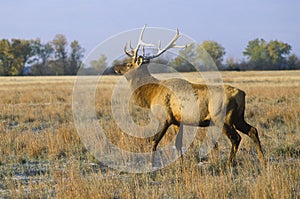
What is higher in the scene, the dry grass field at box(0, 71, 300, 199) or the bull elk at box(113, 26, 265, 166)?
the bull elk at box(113, 26, 265, 166)

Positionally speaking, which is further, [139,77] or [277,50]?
[277,50]

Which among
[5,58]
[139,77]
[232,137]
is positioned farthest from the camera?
[5,58]

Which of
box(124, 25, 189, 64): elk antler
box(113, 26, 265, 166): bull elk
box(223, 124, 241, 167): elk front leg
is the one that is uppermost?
box(124, 25, 189, 64): elk antler

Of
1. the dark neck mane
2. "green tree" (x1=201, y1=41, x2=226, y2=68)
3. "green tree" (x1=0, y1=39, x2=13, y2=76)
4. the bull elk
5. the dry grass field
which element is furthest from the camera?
"green tree" (x1=201, y1=41, x2=226, y2=68)

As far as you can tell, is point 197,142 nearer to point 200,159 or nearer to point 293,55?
point 200,159

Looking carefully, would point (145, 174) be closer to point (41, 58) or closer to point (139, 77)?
point (139, 77)

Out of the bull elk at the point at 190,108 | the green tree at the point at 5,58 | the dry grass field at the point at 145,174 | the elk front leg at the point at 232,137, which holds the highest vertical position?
the green tree at the point at 5,58

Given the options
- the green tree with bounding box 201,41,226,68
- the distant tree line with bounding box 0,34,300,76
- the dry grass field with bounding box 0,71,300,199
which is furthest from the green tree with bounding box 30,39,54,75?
the dry grass field with bounding box 0,71,300,199

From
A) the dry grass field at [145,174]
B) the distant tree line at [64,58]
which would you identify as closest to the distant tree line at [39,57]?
the distant tree line at [64,58]

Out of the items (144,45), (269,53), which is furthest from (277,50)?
(144,45)

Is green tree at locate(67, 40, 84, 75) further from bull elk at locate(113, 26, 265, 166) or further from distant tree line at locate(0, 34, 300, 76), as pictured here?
bull elk at locate(113, 26, 265, 166)

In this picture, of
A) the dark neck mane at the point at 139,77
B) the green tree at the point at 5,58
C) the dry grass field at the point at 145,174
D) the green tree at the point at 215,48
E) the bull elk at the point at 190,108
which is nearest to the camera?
the dry grass field at the point at 145,174

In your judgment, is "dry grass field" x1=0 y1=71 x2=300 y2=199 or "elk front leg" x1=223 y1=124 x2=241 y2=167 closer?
"dry grass field" x1=0 y1=71 x2=300 y2=199

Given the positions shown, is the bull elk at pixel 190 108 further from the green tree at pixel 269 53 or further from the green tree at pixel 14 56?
the green tree at pixel 269 53
